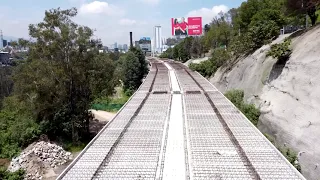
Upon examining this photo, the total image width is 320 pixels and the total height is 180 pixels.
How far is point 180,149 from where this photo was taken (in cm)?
1185

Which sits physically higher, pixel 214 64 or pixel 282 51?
pixel 282 51

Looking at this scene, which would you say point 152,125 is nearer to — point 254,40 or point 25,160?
point 25,160

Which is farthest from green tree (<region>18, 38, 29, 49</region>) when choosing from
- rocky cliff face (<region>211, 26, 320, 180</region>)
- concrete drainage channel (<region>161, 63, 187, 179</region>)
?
rocky cliff face (<region>211, 26, 320, 180</region>)

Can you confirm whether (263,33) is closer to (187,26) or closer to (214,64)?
(214,64)

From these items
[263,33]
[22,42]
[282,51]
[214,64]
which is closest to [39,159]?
[22,42]

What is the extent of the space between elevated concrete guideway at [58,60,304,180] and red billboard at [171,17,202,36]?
1524 inches

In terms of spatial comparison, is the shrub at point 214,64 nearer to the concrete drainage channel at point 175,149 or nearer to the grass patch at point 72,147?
the concrete drainage channel at point 175,149

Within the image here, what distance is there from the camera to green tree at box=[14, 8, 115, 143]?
21.4m

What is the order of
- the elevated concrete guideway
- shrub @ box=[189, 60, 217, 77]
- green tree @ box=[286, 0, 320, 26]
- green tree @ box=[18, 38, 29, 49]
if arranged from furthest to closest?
shrub @ box=[189, 60, 217, 77] → green tree @ box=[286, 0, 320, 26] → green tree @ box=[18, 38, 29, 49] → the elevated concrete guideway

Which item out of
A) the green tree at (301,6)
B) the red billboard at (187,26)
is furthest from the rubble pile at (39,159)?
the red billboard at (187,26)

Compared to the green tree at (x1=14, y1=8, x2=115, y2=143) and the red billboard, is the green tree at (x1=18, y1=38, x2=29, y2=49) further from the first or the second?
the red billboard

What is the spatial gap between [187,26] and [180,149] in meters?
46.1

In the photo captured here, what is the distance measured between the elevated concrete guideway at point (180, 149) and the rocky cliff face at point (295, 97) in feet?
9.30

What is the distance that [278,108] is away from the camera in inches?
719
